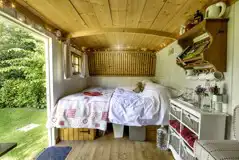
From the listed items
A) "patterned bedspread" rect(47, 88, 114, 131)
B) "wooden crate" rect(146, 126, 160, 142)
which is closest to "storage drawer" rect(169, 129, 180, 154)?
"wooden crate" rect(146, 126, 160, 142)

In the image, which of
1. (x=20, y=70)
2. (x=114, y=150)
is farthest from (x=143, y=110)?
(x=20, y=70)

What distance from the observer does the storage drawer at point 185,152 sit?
1.89 m

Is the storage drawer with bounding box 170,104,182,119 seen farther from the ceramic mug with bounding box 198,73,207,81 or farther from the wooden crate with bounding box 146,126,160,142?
the wooden crate with bounding box 146,126,160,142

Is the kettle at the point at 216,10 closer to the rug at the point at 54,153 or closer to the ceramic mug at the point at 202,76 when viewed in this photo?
the ceramic mug at the point at 202,76

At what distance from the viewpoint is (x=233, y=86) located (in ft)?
5.36

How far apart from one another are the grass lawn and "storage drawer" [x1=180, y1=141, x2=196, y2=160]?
2157 millimetres

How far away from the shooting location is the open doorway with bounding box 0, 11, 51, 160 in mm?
3271

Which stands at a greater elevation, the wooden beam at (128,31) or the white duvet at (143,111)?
the wooden beam at (128,31)

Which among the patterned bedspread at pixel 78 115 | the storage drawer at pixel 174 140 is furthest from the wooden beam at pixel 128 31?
the storage drawer at pixel 174 140

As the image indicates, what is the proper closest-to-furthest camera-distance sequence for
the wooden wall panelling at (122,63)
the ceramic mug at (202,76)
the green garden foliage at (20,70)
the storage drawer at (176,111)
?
the ceramic mug at (202,76)
the storage drawer at (176,111)
the green garden foliage at (20,70)
the wooden wall panelling at (122,63)

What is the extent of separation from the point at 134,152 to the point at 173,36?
2.26 m

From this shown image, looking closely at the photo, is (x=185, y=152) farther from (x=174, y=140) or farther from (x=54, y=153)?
(x=54, y=153)

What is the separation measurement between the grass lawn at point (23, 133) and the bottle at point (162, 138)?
78.1 inches

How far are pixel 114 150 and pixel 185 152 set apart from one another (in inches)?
47.2
